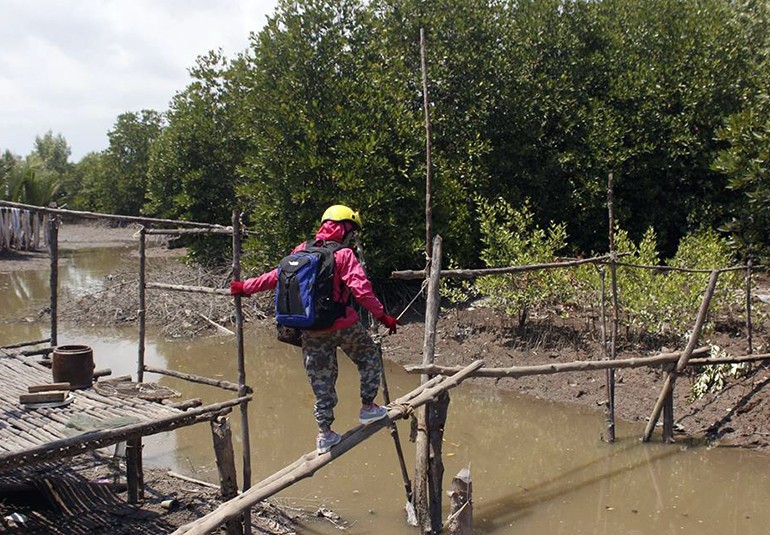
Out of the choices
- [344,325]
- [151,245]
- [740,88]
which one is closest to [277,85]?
[740,88]

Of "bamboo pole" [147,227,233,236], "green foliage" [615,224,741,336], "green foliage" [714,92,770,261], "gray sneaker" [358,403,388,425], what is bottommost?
"gray sneaker" [358,403,388,425]

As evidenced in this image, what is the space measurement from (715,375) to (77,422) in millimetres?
6599

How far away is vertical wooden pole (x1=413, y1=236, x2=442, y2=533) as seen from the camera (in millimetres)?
5469

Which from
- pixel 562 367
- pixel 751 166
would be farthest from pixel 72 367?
pixel 751 166

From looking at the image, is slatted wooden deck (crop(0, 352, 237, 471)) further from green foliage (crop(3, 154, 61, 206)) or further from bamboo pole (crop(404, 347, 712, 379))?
green foliage (crop(3, 154, 61, 206))

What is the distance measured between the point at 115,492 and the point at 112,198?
2618 centimetres

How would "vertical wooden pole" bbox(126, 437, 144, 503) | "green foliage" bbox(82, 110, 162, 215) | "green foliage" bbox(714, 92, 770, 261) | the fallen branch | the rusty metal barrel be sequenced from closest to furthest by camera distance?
the rusty metal barrel
"vertical wooden pole" bbox(126, 437, 144, 503)
the fallen branch
"green foliage" bbox(714, 92, 770, 261)
"green foliage" bbox(82, 110, 162, 215)

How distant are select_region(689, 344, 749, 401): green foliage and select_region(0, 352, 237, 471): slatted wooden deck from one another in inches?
216

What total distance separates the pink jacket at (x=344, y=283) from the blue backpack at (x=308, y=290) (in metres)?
0.06

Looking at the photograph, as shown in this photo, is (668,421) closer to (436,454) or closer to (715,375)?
(715,375)

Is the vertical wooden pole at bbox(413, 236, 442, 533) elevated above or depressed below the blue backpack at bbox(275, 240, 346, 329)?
below

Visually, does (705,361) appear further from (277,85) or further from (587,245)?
(277,85)

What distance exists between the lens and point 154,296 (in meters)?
13.7

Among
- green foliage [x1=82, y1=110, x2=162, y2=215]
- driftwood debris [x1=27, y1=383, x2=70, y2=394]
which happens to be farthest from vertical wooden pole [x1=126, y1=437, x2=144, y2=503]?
green foliage [x1=82, y1=110, x2=162, y2=215]
